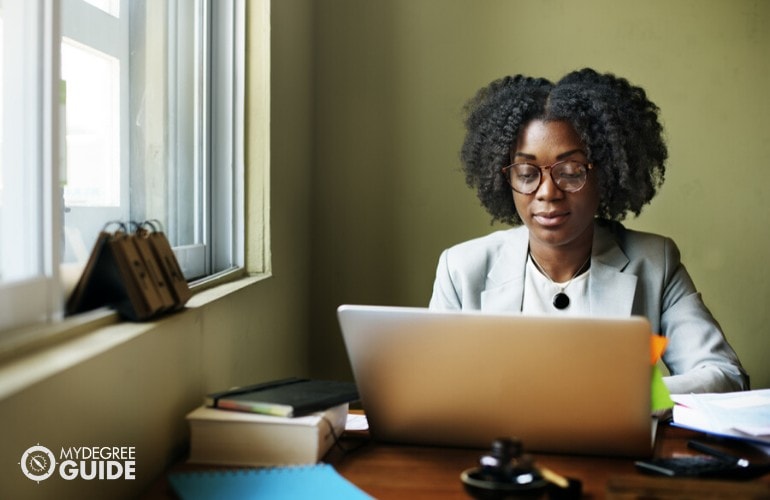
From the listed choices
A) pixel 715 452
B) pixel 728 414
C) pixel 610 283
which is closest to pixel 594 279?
pixel 610 283

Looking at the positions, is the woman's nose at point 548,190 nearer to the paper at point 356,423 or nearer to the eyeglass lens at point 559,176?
the eyeglass lens at point 559,176

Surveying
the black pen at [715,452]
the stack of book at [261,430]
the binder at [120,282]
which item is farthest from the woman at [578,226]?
the binder at [120,282]

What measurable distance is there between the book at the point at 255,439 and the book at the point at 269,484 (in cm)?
5

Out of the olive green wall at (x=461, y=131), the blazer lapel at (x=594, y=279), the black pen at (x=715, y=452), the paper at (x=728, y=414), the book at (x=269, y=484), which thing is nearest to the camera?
the book at (x=269, y=484)

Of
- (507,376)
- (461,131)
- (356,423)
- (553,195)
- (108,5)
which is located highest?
(108,5)

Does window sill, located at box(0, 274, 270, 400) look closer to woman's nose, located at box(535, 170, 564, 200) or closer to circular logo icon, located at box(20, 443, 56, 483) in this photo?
circular logo icon, located at box(20, 443, 56, 483)

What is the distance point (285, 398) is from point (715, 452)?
680mm

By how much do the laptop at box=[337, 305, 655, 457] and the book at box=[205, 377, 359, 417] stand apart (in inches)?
3.2

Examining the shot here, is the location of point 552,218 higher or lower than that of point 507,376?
higher

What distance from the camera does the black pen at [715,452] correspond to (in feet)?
4.35

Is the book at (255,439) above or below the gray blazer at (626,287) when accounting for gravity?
below

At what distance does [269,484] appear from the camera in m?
1.25

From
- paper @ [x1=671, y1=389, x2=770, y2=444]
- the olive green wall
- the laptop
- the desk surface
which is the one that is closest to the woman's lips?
paper @ [x1=671, y1=389, x2=770, y2=444]

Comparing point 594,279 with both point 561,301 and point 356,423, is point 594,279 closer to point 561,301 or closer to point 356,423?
point 561,301
